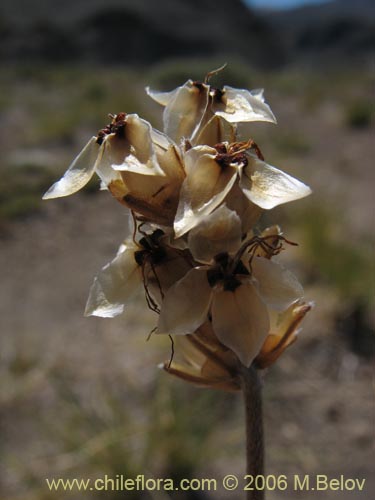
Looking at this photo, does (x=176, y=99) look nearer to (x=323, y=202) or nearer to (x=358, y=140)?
(x=323, y=202)

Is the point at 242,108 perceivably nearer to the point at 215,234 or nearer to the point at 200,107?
the point at 200,107

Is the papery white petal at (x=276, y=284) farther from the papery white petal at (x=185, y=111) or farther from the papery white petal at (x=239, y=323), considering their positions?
the papery white petal at (x=185, y=111)

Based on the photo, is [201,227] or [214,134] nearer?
[201,227]

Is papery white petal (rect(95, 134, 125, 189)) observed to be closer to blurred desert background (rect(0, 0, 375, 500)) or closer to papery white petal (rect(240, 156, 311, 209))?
papery white petal (rect(240, 156, 311, 209))

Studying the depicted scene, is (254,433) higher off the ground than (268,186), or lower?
lower

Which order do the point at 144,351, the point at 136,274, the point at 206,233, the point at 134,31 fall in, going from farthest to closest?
the point at 134,31 → the point at 144,351 → the point at 136,274 → the point at 206,233

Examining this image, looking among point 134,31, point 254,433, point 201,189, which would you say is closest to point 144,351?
point 254,433

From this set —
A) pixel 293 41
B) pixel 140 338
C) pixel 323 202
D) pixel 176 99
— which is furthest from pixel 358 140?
pixel 293 41
